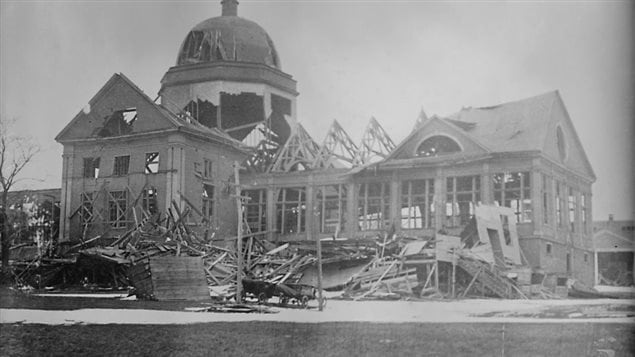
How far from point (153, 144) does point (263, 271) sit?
11.3 feet

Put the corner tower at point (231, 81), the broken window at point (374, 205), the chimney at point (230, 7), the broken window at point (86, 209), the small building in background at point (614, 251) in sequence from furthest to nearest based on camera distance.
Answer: the broken window at point (374, 205) → the broken window at point (86, 209) → the corner tower at point (231, 81) → the chimney at point (230, 7) → the small building in background at point (614, 251)

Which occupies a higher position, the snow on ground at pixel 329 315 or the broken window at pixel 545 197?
the broken window at pixel 545 197

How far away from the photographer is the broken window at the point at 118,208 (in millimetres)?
13672

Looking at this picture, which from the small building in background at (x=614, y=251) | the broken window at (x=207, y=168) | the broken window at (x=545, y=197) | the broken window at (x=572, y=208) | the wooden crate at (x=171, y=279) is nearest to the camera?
the small building in background at (x=614, y=251)

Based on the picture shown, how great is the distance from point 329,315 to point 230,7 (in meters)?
5.60

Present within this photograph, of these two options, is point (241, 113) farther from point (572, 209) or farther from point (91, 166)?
point (572, 209)

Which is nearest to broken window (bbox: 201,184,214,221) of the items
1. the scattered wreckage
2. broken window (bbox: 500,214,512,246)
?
the scattered wreckage

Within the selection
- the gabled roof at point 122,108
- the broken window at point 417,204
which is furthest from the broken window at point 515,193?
the gabled roof at point 122,108

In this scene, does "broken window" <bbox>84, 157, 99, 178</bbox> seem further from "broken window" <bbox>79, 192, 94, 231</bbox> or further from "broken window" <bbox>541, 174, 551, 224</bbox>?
"broken window" <bbox>541, 174, 551, 224</bbox>

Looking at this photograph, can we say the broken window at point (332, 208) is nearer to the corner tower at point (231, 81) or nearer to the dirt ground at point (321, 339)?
the corner tower at point (231, 81)

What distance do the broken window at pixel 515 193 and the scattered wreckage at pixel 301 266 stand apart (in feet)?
0.94

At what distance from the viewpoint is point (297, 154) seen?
17.9 metres

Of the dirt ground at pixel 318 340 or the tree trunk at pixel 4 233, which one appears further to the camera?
the tree trunk at pixel 4 233

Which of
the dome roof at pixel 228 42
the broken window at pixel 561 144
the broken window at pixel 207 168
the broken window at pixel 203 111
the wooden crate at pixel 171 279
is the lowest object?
the wooden crate at pixel 171 279
